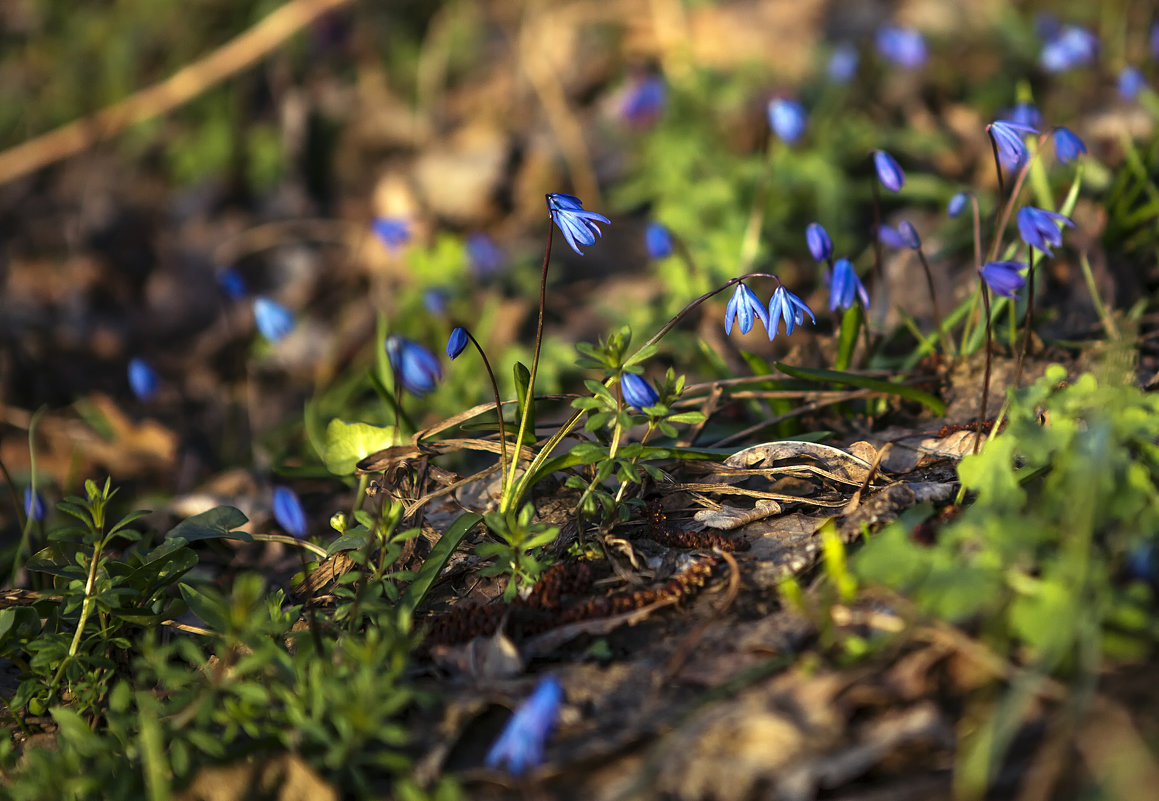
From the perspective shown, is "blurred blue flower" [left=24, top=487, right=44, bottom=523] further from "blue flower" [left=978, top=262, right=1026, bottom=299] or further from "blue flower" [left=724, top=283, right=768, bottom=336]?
"blue flower" [left=978, top=262, right=1026, bottom=299]

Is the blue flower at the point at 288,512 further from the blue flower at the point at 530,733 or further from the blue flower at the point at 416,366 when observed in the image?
the blue flower at the point at 530,733

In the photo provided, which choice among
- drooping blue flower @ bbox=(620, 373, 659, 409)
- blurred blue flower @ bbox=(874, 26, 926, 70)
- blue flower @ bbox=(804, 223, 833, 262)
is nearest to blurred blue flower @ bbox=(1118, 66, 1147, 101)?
blurred blue flower @ bbox=(874, 26, 926, 70)

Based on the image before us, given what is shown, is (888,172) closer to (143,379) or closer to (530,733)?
(530,733)

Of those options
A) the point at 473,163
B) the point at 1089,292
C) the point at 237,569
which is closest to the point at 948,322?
the point at 1089,292

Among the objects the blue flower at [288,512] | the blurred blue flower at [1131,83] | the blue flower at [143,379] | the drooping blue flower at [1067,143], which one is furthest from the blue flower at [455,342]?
the blurred blue flower at [1131,83]

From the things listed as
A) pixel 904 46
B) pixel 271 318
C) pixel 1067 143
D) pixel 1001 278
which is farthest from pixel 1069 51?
pixel 271 318

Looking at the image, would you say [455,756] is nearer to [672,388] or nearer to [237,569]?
[672,388]
